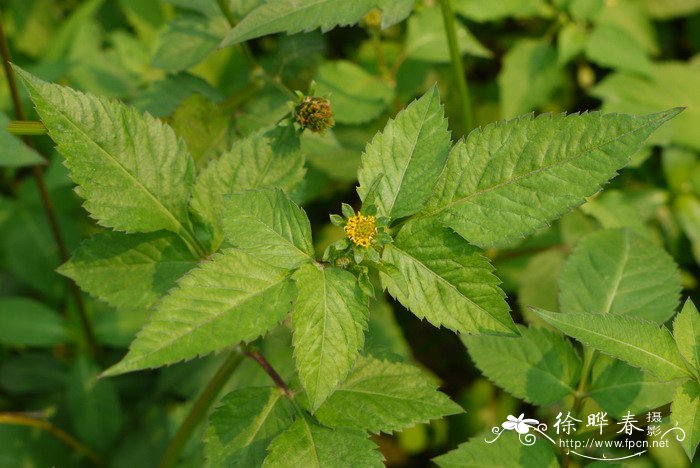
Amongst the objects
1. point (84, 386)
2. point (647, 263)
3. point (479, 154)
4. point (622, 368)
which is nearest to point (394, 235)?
point (479, 154)

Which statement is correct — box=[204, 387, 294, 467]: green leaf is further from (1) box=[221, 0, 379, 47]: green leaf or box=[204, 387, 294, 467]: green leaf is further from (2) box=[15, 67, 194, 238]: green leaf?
(1) box=[221, 0, 379, 47]: green leaf

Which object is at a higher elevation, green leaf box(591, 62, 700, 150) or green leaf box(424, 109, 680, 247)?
green leaf box(591, 62, 700, 150)

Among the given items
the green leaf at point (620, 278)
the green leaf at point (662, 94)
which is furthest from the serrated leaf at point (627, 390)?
the green leaf at point (662, 94)

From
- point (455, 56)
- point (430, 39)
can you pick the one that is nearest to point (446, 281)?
point (455, 56)

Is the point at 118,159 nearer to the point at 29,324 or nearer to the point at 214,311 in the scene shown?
the point at 214,311

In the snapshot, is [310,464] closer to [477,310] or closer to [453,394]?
[477,310]

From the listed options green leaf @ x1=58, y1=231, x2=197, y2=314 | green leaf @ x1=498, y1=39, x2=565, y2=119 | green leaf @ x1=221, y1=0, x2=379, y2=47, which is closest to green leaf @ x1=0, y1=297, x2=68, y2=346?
green leaf @ x1=58, y1=231, x2=197, y2=314

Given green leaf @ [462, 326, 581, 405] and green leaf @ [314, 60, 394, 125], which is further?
green leaf @ [314, 60, 394, 125]
